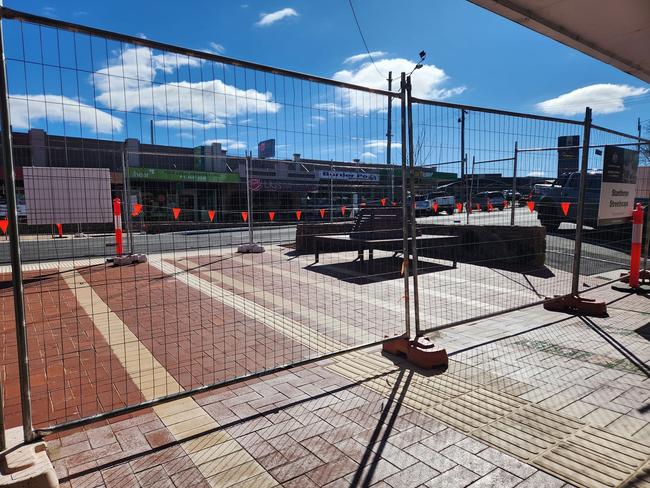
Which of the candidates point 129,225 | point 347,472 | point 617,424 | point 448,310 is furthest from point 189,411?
point 129,225

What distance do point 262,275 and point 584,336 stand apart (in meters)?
5.64

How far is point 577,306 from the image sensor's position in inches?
223

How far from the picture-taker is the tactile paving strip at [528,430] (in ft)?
7.82

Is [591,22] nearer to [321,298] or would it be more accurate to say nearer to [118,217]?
[321,298]

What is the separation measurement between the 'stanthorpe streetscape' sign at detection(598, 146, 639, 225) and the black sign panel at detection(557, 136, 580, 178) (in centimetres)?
68

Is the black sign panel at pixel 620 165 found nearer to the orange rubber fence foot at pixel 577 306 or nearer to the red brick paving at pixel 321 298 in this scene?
the orange rubber fence foot at pixel 577 306

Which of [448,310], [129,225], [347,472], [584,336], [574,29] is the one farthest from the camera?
[129,225]

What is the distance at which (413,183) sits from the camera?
12.8 ft

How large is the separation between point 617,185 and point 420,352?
4.72 metres

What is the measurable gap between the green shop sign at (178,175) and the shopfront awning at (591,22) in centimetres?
425

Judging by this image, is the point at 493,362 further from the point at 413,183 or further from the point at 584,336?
the point at 413,183

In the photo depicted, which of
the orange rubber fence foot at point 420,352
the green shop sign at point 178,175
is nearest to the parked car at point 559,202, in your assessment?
the green shop sign at point 178,175

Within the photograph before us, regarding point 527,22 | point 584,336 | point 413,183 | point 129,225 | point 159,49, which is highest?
point 527,22

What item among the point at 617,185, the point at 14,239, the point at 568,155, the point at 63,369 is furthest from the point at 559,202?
the point at 14,239
